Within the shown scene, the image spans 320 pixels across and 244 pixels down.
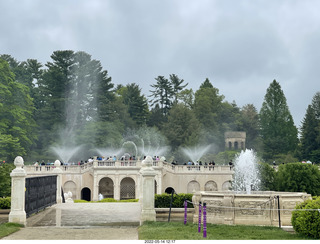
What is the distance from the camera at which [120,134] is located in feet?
281

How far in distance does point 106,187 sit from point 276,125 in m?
47.1

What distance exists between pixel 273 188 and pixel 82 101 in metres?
56.7

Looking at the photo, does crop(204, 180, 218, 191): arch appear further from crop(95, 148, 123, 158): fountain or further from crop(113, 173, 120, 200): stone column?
crop(95, 148, 123, 158): fountain

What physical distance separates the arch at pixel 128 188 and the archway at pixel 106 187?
1.52 meters

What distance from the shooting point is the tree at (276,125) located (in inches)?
3561

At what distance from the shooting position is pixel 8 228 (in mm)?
16016

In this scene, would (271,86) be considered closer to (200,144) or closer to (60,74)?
(200,144)

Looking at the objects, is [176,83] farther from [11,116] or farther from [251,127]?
[11,116]

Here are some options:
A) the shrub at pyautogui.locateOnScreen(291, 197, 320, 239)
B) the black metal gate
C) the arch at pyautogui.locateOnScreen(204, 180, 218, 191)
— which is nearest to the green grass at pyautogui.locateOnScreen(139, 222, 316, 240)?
the shrub at pyautogui.locateOnScreen(291, 197, 320, 239)

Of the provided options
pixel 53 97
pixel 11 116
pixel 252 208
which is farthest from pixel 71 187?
pixel 252 208

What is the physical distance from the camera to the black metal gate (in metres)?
19.9

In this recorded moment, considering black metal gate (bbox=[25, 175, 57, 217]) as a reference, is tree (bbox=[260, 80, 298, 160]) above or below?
above

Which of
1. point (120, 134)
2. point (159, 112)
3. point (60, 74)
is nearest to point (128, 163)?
point (120, 134)

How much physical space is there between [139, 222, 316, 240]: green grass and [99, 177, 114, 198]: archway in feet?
138
